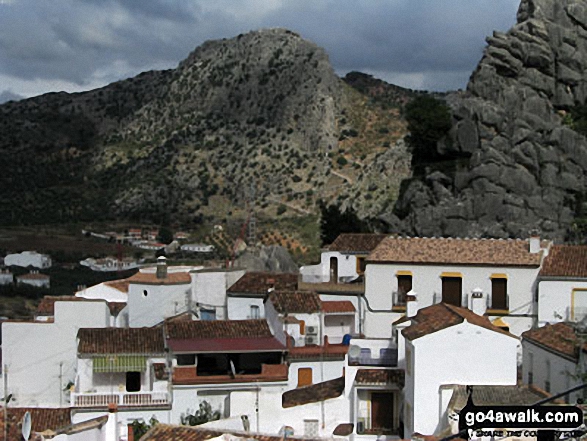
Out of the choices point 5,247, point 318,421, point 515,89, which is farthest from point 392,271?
point 5,247

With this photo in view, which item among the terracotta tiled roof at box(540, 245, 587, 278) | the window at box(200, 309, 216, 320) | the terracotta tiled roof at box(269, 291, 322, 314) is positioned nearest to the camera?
the terracotta tiled roof at box(540, 245, 587, 278)

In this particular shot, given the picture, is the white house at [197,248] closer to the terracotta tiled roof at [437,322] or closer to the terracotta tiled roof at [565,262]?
the terracotta tiled roof at [565,262]

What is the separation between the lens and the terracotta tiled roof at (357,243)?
4788 centimetres

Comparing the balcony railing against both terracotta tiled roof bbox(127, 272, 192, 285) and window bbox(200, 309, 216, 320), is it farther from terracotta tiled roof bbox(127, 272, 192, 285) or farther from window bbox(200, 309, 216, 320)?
terracotta tiled roof bbox(127, 272, 192, 285)

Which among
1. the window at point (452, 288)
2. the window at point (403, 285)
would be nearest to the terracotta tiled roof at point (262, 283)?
the window at point (403, 285)

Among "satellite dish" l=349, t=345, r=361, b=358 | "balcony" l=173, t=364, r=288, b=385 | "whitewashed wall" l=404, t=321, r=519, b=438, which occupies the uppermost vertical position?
"whitewashed wall" l=404, t=321, r=519, b=438

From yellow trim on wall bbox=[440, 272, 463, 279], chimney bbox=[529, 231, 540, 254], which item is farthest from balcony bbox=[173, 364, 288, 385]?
chimney bbox=[529, 231, 540, 254]

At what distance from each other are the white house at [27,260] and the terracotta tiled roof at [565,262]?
74.6m

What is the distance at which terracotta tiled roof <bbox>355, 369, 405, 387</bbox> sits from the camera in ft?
98.1

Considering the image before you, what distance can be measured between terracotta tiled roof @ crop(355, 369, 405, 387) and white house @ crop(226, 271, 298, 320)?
13.0 meters

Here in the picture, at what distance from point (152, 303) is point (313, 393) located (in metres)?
14.9

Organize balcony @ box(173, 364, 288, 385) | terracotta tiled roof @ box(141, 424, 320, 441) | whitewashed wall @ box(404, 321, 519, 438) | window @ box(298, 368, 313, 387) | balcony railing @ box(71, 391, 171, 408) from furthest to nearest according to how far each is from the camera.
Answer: window @ box(298, 368, 313, 387), balcony @ box(173, 364, 288, 385), balcony railing @ box(71, 391, 171, 408), whitewashed wall @ box(404, 321, 519, 438), terracotta tiled roof @ box(141, 424, 320, 441)

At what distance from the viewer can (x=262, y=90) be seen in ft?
492

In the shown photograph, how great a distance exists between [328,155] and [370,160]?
9467mm
